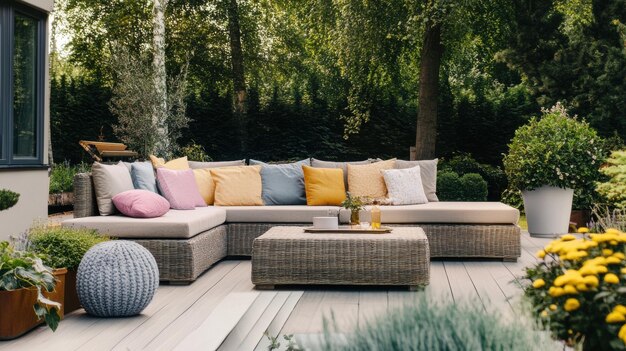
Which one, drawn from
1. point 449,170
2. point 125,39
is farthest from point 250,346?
point 125,39

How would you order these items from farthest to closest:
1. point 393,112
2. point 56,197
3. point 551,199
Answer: point 393,112 < point 56,197 < point 551,199

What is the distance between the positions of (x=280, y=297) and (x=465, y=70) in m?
18.1

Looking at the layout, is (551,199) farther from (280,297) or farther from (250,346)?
(250,346)

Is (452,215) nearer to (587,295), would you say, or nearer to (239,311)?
(239,311)

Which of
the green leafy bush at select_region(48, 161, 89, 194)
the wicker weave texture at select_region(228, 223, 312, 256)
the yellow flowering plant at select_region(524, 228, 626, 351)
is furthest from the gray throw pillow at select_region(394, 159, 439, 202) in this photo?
the green leafy bush at select_region(48, 161, 89, 194)

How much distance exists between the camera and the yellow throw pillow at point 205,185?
741 cm

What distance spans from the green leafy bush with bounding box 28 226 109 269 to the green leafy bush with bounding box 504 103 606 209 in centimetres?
532

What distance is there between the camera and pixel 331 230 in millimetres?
5840

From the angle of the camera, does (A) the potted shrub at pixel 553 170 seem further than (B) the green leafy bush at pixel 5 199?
Yes

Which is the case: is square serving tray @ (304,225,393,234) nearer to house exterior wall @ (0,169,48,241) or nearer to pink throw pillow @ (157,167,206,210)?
pink throw pillow @ (157,167,206,210)

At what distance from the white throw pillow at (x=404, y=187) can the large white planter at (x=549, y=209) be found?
1877mm

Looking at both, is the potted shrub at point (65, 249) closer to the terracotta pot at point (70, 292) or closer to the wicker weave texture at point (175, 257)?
the terracotta pot at point (70, 292)

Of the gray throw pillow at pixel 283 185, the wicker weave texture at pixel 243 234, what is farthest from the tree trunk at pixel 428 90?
the wicker weave texture at pixel 243 234

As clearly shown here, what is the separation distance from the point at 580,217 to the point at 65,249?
22.4ft
